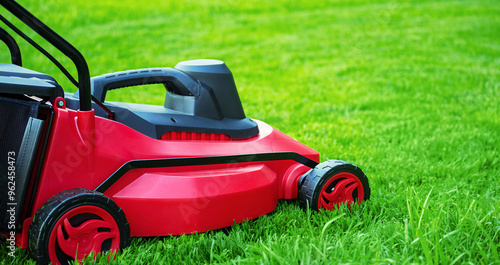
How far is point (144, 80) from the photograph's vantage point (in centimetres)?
207

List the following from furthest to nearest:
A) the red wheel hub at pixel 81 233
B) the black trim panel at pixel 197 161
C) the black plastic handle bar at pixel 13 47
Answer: the black plastic handle bar at pixel 13 47, the black trim panel at pixel 197 161, the red wheel hub at pixel 81 233

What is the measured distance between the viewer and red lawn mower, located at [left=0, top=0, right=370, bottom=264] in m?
1.66

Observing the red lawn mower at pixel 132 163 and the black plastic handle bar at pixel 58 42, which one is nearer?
the black plastic handle bar at pixel 58 42

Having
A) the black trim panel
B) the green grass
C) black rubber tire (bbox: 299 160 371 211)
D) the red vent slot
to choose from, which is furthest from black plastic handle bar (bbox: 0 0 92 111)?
black rubber tire (bbox: 299 160 371 211)

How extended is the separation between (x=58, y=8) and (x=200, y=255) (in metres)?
7.70

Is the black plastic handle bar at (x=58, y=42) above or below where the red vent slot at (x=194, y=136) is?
above

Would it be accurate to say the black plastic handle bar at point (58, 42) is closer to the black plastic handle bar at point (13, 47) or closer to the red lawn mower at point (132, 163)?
the red lawn mower at point (132, 163)

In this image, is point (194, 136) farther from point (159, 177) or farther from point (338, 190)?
point (338, 190)

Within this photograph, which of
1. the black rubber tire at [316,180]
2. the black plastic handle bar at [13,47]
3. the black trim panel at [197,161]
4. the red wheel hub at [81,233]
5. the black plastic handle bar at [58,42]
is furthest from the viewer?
the black rubber tire at [316,180]

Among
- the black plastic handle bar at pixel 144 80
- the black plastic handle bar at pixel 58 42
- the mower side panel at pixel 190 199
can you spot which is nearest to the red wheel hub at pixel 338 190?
the mower side panel at pixel 190 199

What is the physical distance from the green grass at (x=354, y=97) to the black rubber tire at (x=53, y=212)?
199 millimetres

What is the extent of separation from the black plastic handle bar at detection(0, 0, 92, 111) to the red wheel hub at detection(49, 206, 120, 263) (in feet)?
1.13

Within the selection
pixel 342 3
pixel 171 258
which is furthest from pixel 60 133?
pixel 342 3

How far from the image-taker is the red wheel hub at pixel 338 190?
2217 mm
